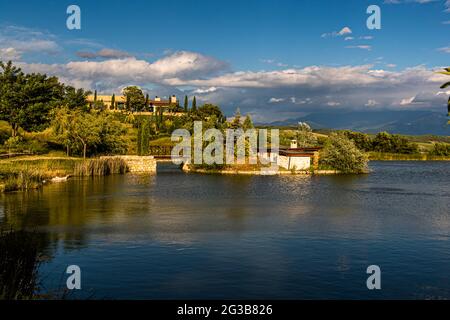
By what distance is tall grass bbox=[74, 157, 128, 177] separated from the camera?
6500cm

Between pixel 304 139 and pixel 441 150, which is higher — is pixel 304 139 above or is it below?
above

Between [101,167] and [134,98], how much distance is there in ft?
317

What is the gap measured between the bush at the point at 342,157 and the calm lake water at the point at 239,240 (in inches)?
990

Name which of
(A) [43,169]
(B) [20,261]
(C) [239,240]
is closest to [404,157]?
(A) [43,169]

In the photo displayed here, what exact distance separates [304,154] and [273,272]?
184ft

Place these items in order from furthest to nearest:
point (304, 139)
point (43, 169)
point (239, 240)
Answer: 1. point (304, 139)
2. point (43, 169)
3. point (239, 240)

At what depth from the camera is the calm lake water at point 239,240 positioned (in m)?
18.6

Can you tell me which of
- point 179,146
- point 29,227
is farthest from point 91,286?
point 179,146

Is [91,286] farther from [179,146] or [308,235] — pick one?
[179,146]

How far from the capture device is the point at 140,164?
77.8 metres

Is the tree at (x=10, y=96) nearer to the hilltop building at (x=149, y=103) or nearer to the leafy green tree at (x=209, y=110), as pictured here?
the leafy green tree at (x=209, y=110)

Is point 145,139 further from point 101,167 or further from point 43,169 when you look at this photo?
point 43,169

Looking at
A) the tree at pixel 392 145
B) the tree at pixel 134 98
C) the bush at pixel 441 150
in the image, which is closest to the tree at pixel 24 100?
the tree at pixel 134 98
